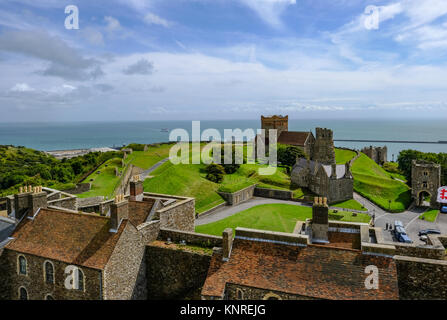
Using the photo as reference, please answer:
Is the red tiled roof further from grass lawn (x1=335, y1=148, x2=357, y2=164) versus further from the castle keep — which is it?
grass lawn (x1=335, y1=148, x2=357, y2=164)

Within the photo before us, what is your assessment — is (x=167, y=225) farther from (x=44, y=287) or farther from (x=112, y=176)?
(x=112, y=176)

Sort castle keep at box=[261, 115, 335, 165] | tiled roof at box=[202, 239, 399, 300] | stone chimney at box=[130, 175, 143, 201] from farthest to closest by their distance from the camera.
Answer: castle keep at box=[261, 115, 335, 165] → stone chimney at box=[130, 175, 143, 201] → tiled roof at box=[202, 239, 399, 300]

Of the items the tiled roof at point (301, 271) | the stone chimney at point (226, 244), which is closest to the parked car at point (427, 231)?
the tiled roof at point (301, 271)

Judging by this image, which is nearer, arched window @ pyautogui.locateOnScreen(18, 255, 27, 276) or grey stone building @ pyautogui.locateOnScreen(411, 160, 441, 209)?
arched window @ pyautogui.locateOnScreen(18, 255, 27, 276)

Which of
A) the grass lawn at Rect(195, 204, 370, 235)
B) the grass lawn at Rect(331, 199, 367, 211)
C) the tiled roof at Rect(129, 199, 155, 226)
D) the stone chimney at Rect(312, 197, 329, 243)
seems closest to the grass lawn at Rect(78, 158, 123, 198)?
the grass lawn at Rect(195, 204, 370, 235)

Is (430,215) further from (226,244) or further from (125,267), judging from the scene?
(125,267)

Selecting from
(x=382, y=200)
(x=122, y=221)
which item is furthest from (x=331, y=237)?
(x=382, y=200)

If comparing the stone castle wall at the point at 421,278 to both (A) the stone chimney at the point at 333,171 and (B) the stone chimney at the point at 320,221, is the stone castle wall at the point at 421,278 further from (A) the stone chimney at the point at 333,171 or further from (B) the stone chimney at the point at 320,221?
(A) the stone chimney at the point at 333,171
